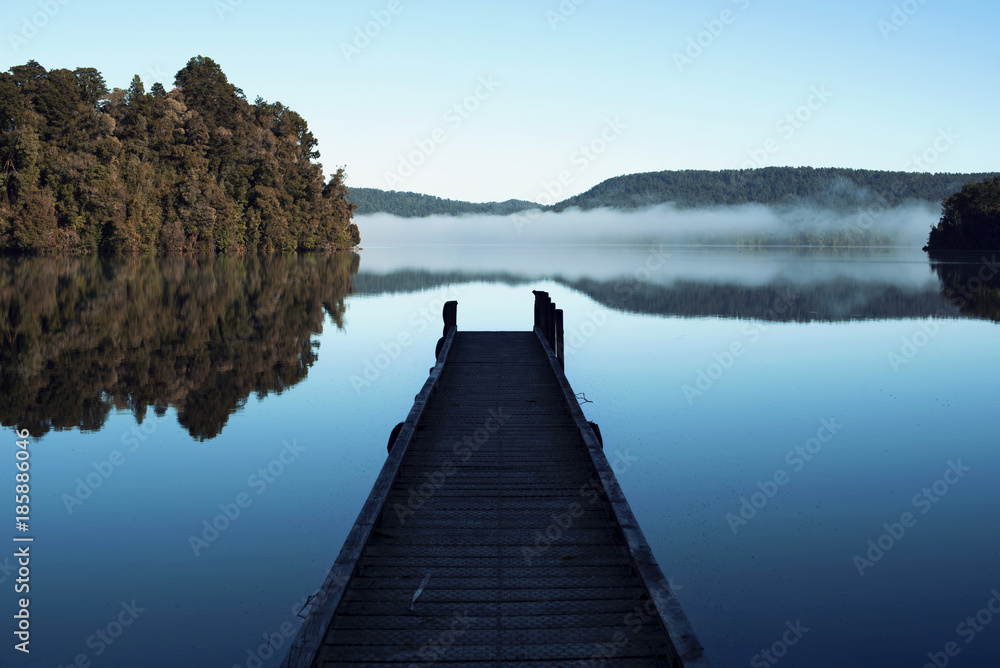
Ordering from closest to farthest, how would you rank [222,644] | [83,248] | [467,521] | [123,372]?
[222,644] < [467,521] < [123,372] < [83,248]

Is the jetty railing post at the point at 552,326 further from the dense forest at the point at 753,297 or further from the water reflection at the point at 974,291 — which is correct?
the water reflection at the point at 974,291

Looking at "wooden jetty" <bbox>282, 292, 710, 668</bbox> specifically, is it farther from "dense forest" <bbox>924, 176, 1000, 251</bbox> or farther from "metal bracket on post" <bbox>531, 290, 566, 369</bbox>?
"dense forest" <bbox>924, 176, 1000, 251</bbox>

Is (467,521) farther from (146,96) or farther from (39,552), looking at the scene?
(146,96)

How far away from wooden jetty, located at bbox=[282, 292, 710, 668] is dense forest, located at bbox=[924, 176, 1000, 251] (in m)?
112

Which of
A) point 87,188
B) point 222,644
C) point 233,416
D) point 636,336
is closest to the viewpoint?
point 222,644

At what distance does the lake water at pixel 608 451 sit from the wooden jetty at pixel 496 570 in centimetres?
93

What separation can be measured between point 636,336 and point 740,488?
47.6ft

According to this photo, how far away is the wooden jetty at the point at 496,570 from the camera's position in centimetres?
468

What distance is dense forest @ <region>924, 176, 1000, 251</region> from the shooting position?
324ft

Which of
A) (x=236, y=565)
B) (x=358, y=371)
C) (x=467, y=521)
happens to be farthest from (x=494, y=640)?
(x=358, y=371)

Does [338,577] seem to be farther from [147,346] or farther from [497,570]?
[147,346]

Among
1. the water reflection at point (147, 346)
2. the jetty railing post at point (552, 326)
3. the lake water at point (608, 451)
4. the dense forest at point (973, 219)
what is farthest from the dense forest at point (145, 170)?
the dense forest at point (973, 219)

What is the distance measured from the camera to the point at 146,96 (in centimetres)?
6769

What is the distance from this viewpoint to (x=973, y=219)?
338ft
